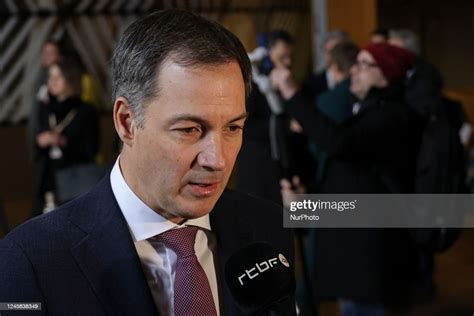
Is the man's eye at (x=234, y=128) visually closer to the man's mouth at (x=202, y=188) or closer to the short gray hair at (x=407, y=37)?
the man's mouth at (x=202, y=188)

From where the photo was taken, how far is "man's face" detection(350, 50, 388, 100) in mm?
→ 2998

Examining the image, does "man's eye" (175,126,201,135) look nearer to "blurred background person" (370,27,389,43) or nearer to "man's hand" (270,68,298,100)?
"man's hand" (270,68,298,100)

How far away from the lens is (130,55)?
52.3 inches

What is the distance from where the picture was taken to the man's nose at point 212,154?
1282 mm

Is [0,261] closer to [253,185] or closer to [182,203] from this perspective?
[182,203]

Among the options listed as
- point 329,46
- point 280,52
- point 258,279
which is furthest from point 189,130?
point 329,46

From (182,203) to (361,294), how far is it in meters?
1.89

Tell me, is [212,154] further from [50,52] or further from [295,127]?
[50,52]

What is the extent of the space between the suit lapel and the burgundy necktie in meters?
0.05

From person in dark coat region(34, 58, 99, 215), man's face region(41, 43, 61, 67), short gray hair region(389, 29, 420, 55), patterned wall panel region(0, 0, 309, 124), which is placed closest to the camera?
short gray hair region(389, 29, 420, 55)

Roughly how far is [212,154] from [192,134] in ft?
0.13

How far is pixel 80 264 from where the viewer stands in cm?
135

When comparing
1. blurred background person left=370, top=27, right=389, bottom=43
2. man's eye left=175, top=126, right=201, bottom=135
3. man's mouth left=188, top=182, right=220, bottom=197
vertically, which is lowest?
blurred background person left=370, top=27, right=389, bottom=43

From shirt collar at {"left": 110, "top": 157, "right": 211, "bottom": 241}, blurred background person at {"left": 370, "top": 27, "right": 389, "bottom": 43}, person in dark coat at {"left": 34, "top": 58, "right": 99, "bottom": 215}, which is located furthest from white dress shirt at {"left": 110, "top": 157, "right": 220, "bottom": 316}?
person in dark coat at {"left": 34, "top": 58, "right": 99, "bottom": 215}
